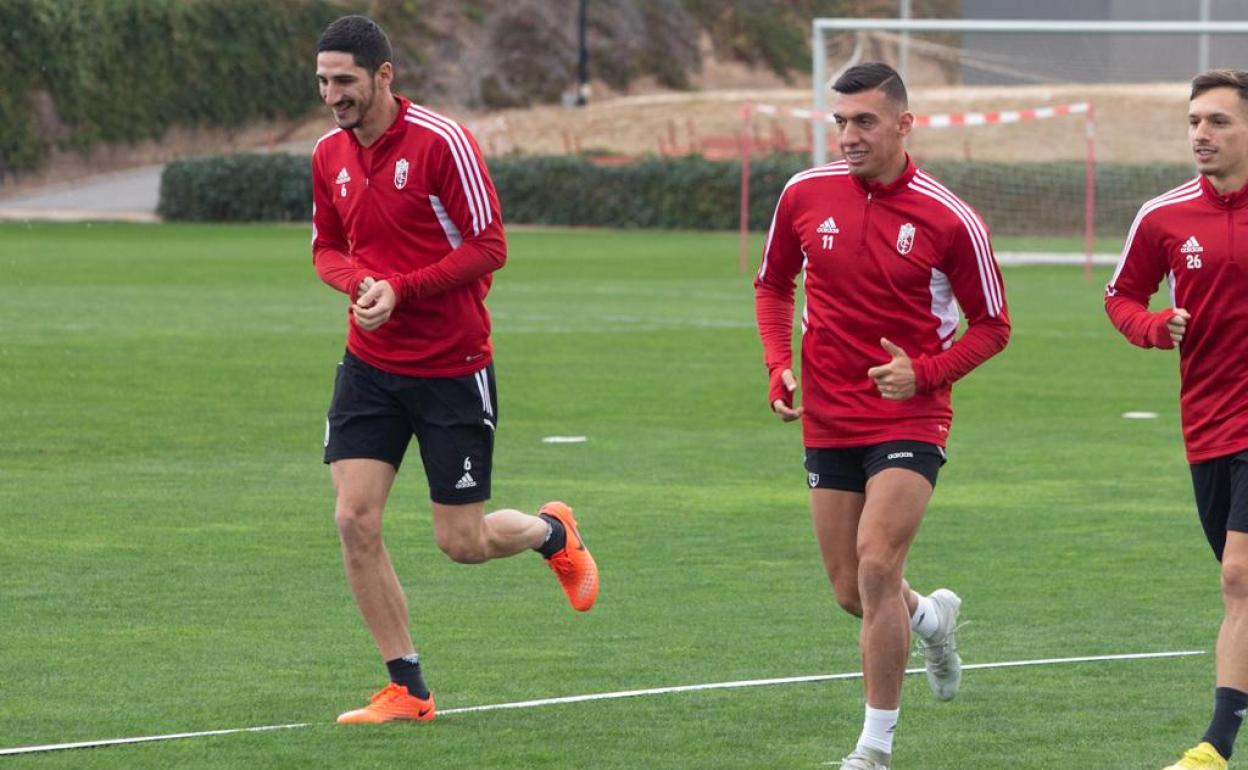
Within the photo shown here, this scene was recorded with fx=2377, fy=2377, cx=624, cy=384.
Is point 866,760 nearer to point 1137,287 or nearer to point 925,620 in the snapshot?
point 925,620

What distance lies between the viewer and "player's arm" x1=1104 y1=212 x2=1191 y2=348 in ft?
22.8

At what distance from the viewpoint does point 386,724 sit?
755 cm

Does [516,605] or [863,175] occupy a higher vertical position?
[863,175]

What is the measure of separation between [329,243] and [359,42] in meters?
0.80

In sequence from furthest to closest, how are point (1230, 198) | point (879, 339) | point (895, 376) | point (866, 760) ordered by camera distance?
point (879, 339) → point (1230, 198) → point (895, 376) → point (866, 760)

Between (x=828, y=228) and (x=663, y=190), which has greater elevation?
(x=828, y=228)

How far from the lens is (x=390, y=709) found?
24.8ft

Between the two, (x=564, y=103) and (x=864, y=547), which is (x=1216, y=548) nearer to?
(x=864, y=547)

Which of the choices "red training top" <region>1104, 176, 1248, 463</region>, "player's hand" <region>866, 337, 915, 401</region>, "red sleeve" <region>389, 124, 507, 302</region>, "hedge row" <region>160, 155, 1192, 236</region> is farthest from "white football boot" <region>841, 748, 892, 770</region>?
"hedge row" <region>160, 155, 1192, 236</region>

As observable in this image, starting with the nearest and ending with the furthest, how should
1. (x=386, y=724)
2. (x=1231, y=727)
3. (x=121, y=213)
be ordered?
(x=1231, y=727)
(x=386, y=724)
(x=121, y=213)

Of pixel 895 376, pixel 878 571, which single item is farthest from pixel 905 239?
pixel 878 571

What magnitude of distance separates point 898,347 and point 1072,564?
→ 444cm

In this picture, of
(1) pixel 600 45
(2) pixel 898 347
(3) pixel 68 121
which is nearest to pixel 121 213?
(3) pixel 68 121

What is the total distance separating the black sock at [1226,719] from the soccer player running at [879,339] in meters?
0.89
